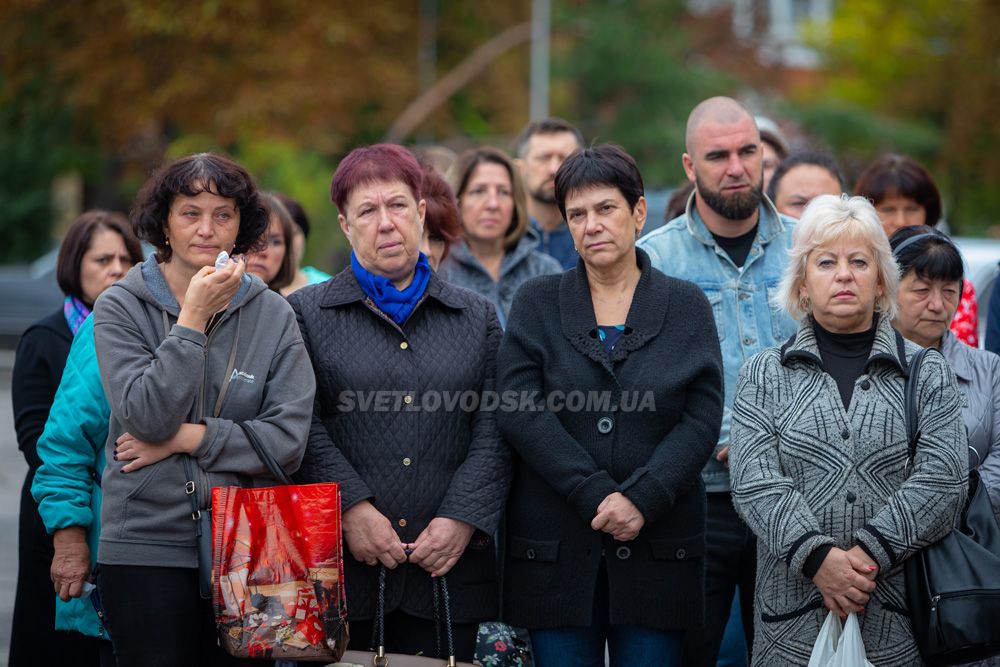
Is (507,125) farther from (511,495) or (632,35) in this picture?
(511,495)

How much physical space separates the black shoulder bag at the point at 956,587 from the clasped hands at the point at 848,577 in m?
0.16

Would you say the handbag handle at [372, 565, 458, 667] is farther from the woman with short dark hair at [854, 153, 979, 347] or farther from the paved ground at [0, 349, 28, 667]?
the woman with short dark hair at [854, 153, 979, 347]

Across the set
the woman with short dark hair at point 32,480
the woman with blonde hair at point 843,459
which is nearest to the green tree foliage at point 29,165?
the woman with short dark hair at point 32,480

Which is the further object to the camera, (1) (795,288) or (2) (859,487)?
(1) (795,288)

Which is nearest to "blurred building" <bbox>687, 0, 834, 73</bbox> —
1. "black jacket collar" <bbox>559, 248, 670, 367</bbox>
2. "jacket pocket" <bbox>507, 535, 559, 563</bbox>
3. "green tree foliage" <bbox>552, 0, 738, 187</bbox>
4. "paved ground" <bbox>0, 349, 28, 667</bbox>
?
"green tree foliage" <bbox>552, 0, 738, 187</bbox>

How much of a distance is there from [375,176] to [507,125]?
85.4 feet

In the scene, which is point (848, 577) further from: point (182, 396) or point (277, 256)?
point (277, 256)

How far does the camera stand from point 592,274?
15.3ft

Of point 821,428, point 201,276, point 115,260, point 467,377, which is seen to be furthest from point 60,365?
point 821,428

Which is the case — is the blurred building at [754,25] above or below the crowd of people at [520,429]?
above

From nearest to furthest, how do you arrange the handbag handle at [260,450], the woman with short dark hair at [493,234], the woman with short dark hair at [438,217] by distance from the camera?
the handbag handle at [260,450]
the woman with short dark hair at [438,217]
the woman with short dark hair at [493,234]

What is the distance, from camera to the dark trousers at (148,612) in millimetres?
4062

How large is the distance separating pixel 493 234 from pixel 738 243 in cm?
151

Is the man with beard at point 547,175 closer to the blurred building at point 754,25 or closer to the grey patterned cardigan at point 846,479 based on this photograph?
the grey patterned cardigan at point 846,479
